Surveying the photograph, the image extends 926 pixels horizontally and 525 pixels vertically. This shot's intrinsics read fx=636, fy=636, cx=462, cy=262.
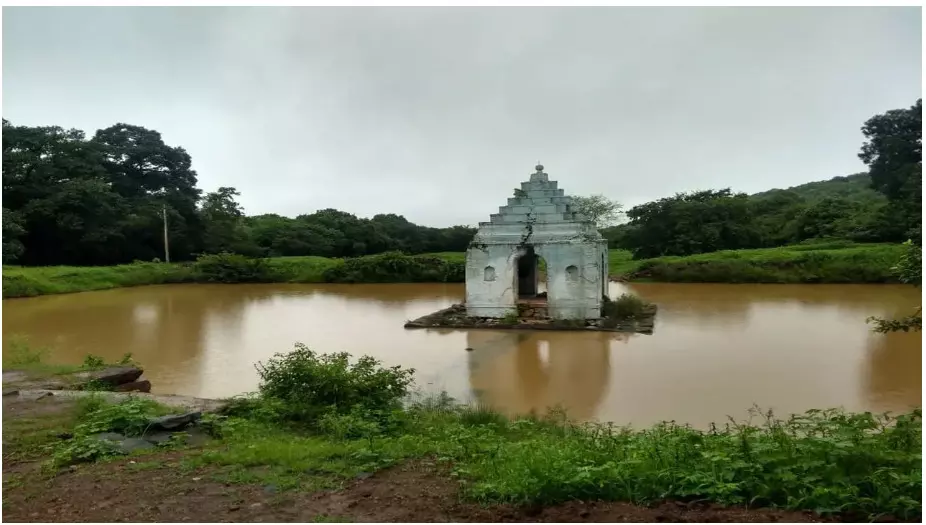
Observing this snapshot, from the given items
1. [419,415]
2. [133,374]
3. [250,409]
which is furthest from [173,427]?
[133,374]

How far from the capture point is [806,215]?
104 feet

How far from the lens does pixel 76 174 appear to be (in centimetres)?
2927

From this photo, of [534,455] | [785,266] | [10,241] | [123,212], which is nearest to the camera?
[534,455]

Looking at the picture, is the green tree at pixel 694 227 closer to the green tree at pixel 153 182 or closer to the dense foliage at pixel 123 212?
the dense foliage at pixel 123 212

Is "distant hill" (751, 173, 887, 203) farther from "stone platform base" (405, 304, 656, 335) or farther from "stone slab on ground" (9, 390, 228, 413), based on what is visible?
"stone slab on ground" (9, 390, 228, 413)

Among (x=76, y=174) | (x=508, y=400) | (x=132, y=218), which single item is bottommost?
(x=508, y=400)

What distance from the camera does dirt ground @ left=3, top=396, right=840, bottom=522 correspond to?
3.37m

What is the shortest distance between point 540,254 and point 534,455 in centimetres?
945

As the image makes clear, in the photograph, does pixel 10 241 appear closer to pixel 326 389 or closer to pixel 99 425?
pixel 99 425

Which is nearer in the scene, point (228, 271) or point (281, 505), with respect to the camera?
point (281, 505)

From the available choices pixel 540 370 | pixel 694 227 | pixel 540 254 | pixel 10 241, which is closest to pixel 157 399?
pixel 540 370

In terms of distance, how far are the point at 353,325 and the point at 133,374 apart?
266 inches

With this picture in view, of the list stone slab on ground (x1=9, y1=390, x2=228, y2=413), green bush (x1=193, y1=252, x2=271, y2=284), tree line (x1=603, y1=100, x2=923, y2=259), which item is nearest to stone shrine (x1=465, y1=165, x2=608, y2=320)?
stone slab on ground (x1=9, y1=390, x2=228, y2=413)

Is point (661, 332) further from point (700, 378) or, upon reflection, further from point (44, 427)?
point (44, 427)
